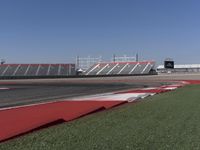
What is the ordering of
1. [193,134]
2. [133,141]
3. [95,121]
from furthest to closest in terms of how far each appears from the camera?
[95,121]
[193,134]
[133,141]

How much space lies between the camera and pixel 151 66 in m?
96.3

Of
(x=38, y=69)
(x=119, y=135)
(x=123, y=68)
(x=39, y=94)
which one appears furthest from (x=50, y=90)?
(x=123, y=68)

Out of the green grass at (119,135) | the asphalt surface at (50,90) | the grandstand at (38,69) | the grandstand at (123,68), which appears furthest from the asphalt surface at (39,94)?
the grandstand at (38,69)

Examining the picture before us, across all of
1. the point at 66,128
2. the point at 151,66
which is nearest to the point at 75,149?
the point at 66,128

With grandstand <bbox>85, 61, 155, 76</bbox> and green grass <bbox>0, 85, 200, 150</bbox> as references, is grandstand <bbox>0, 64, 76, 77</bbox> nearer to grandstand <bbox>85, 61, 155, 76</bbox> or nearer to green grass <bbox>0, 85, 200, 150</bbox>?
grandstand <bbox>85, 61, 155, 76</bbox>

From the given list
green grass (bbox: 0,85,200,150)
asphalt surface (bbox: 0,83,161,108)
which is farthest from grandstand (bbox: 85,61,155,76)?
green grass (bbox: 0,85,200,150)

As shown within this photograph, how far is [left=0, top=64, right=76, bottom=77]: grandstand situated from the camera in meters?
96.2

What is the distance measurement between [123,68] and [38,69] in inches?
831

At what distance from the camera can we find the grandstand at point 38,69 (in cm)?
9625

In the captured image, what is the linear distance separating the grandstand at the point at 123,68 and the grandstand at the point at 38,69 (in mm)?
6211

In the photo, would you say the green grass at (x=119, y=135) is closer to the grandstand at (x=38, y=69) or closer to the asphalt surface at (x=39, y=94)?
the asphalt surface at (x=39, y=94)

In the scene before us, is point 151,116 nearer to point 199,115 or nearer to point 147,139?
point 199,115

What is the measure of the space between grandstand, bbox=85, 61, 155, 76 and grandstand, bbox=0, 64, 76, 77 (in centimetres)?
621

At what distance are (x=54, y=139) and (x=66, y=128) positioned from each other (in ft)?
4.93
